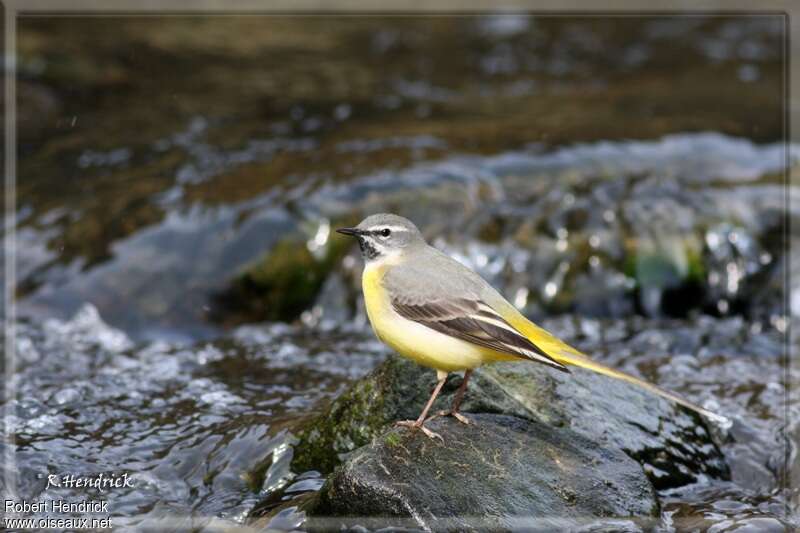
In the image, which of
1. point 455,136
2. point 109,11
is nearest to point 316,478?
point 455,136

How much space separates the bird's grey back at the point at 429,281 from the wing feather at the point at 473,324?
0.15 feet

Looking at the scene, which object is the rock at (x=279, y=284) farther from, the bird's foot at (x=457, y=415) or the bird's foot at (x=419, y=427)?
the bird's foot at (x=419, y=427)

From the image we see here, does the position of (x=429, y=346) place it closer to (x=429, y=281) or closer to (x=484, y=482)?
(x=429, y=281)

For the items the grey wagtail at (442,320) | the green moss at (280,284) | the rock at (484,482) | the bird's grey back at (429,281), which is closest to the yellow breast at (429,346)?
the grey wagtail at (442,320)

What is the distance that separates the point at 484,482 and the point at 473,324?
931mm

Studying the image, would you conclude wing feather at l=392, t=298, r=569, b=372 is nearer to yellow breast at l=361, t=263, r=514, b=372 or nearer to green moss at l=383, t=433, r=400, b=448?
yellow breast at l=361, t=263, r=514, b=372

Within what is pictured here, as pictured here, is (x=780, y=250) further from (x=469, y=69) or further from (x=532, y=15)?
(x=532, y=15)

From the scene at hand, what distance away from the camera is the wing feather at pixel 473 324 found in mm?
5461

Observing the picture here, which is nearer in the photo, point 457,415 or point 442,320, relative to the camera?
point 442,320

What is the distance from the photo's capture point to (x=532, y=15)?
19.2 meters

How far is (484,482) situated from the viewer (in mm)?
5488

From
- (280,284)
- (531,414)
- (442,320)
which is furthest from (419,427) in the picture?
(280,284)

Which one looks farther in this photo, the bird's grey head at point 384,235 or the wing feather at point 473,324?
the bird's grey head at point 384,235

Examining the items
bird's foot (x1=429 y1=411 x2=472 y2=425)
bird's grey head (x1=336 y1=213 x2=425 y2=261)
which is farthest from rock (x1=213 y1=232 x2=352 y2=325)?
bird's foot (x1=429 y1=411 x2=472 y2=425)
